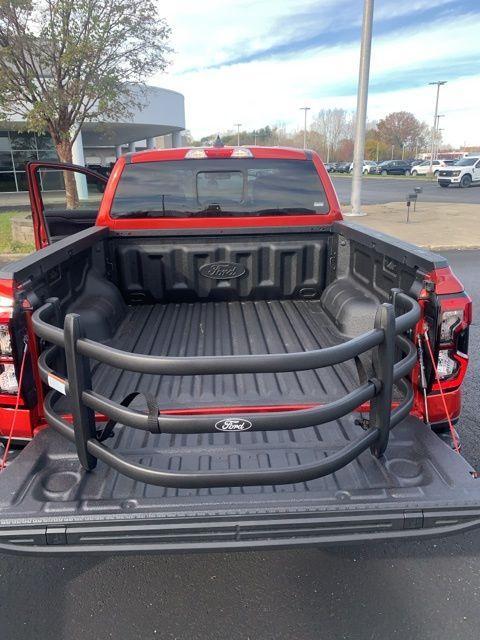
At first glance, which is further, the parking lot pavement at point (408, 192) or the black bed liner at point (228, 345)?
the parking lot pavement at point (408, 192)

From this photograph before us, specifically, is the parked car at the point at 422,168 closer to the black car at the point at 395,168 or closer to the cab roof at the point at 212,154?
the black car at the point at 395,168

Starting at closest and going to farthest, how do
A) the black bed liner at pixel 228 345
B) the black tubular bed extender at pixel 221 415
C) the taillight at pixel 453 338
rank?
the black tubular bed extender at pixel 221 415, the taillight at pixel 453 338, the black bed liner at pixel 228 345

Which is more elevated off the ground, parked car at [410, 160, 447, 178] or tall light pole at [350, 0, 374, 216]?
tall light pole at [350, 0, 374, 216]

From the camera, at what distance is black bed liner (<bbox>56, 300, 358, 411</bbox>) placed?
2773mm

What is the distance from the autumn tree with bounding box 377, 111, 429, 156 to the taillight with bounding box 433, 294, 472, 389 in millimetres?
99095

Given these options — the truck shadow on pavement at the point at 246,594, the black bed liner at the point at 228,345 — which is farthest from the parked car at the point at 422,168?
the truck shadow on pavement at the point at 246,594

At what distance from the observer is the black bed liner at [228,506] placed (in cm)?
187

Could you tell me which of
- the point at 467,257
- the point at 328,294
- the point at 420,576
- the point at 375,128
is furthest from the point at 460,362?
the point at 375,128

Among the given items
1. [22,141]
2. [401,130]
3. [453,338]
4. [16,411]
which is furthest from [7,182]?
[401,130]

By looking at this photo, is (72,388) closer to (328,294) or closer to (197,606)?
(197,606)

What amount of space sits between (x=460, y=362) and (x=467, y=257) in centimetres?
908

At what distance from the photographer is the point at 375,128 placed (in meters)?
100

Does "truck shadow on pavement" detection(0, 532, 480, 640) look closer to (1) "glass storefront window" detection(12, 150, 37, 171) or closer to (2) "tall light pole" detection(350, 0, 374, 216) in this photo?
(2) "tall light pole" detection(350, 0, 374, 216)

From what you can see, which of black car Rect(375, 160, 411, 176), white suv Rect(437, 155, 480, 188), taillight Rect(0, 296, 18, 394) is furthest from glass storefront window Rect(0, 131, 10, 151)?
black car Rect(375, 160, 411, 176)
